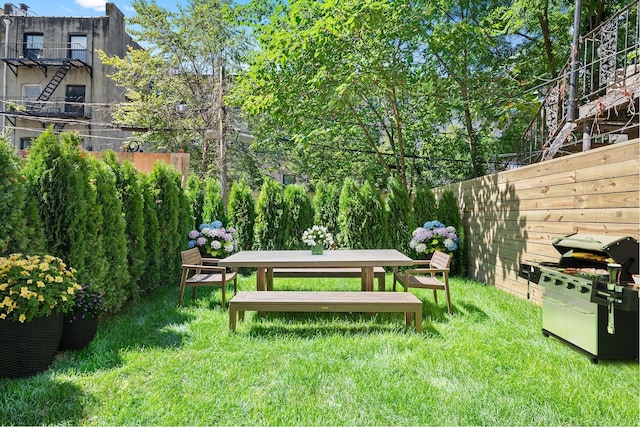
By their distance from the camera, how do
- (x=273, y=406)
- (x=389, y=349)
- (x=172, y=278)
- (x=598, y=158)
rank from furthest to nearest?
(x=172, y=278) < (x=598, y=158) < (x=389, y=349) < (x=273, y=406)

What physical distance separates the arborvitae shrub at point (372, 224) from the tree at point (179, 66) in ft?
26.3

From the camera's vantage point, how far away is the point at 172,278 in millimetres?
6512

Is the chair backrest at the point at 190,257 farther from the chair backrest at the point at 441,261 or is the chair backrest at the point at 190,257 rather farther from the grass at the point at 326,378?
the chair backrest at the point at 441,261

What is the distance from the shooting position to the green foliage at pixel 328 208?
7949mm

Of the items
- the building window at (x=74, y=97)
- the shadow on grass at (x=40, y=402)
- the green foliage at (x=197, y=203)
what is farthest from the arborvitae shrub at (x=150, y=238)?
the building window at (x=74, y=97)

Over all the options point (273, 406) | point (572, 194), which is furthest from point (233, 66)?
point (273, 406)

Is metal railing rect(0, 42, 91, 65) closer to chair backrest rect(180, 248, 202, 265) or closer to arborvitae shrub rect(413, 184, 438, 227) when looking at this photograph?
chair backrest rect(180, 248, 202, 265)

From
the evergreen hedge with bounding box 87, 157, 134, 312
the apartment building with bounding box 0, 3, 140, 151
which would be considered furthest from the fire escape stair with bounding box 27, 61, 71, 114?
the evergreen hedge with bounding box 87, 157, 134, 312

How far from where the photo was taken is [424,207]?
757 centimetres

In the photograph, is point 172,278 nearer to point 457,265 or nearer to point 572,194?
point 457,265

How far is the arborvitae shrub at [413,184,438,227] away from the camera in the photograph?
748 centimetres

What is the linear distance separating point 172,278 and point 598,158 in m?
6.04

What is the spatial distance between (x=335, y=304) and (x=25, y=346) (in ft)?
7.98

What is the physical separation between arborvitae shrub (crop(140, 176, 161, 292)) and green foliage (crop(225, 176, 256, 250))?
7.25ft
